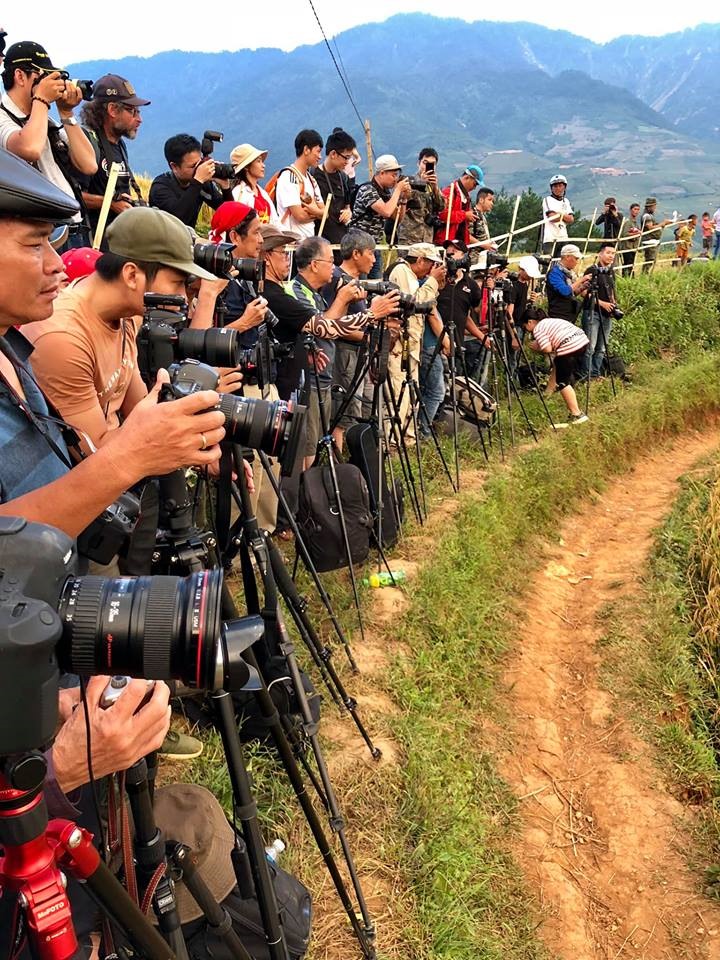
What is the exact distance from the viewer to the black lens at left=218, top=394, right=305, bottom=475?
179cm

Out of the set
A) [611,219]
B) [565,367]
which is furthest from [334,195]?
[611,219]

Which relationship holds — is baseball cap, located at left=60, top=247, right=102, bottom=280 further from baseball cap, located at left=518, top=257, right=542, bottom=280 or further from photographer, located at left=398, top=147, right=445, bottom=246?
baseball cap, located at left=518, top=257, right=542, bottom=280

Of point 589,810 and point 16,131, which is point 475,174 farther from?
point 589,810

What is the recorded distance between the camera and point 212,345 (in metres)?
2.17

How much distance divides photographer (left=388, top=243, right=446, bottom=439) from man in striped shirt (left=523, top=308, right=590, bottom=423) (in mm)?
2507

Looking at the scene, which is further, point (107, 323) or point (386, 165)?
point (386, 165)

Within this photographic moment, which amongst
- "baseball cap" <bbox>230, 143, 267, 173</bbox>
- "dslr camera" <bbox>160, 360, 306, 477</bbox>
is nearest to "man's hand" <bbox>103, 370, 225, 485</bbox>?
"dslr camera" <bbox>160, 360, 306, 477</bbox>

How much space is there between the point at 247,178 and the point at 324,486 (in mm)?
2436

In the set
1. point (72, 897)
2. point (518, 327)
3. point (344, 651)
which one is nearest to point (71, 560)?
point (72, 897)

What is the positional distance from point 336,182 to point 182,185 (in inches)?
70.8

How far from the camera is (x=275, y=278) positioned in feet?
13.3

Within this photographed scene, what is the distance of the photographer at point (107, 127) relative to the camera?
4137 mm

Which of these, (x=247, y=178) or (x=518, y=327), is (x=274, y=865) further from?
(x=518, y=327)

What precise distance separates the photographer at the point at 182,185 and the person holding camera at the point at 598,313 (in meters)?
5.04
